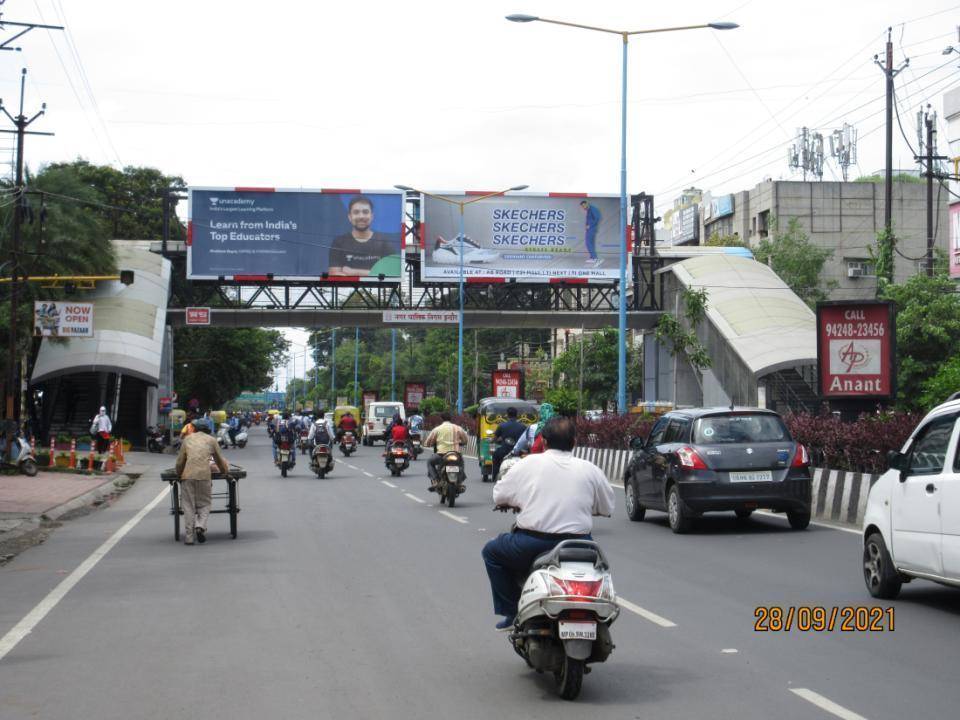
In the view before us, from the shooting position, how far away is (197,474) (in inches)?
583

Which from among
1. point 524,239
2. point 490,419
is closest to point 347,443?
point 490,419

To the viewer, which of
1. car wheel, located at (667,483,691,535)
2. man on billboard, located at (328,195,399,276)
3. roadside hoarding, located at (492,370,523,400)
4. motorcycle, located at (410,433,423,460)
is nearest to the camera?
car wheel, located at (667,483,691,535)

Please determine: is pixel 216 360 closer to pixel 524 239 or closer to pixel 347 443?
pixel 524 239

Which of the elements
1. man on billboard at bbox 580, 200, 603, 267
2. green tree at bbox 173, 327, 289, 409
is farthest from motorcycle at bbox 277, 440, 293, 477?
green tree at bbox 173, 327, 289, 409

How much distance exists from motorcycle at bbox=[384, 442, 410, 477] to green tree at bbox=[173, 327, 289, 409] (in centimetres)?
5196

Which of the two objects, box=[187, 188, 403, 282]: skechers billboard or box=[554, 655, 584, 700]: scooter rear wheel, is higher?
box=[187, 188, 403, 282]: skechers billboard

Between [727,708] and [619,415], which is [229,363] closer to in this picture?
[619,415]

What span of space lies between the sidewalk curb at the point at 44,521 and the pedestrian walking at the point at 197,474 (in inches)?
81.7

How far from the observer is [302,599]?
33.8ft

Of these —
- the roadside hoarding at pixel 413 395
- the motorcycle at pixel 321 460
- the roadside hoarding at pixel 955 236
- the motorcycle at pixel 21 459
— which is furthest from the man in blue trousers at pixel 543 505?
the roadside hoarding at pixel 413 395

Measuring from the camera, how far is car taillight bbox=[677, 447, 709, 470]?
15266 mm

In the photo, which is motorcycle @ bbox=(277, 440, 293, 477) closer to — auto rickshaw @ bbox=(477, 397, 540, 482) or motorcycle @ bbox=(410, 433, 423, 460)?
auto rickshaw @ bbox=(477, 397, 540, 482)

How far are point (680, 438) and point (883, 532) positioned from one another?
6456 mm

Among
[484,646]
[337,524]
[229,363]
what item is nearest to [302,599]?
[484,646]
